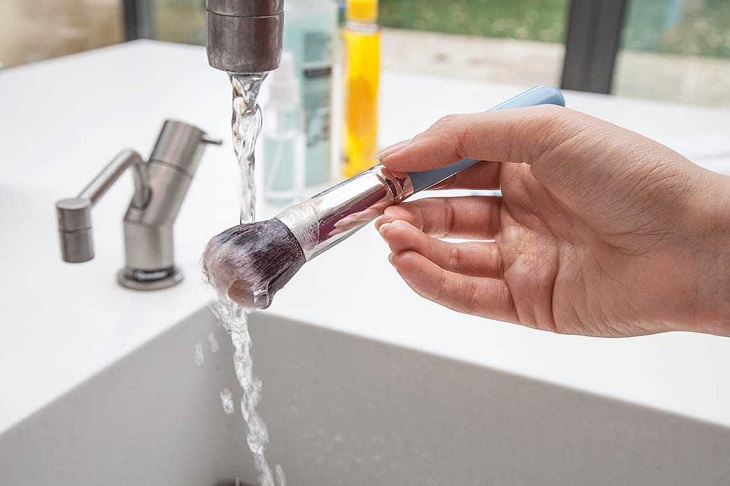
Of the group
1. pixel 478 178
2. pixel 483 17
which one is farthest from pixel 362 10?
pixel 483 17

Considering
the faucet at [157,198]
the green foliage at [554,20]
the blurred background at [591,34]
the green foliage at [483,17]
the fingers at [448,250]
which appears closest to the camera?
the fingers at [448,250]

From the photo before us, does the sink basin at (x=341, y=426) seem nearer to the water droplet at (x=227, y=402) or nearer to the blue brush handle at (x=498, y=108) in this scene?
the water droplet at (x=227, y=402)

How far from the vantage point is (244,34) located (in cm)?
38

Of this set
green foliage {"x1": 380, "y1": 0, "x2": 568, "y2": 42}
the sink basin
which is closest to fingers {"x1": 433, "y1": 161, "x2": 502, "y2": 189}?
the sink basin

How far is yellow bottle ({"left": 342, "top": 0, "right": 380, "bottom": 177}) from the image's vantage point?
2.52 ft

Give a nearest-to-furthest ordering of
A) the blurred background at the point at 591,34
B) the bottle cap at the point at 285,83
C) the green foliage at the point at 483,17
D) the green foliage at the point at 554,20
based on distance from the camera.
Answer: the bottle cap at the point at 285,83 → the blurred background at the point at 591,34 → the green foliage at the point at 554,20 → the green foliage at the point at 483,17

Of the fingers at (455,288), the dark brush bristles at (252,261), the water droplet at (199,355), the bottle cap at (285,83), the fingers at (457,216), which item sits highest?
the bottle cap at (285,83)

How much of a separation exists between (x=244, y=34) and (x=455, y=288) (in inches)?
8.8

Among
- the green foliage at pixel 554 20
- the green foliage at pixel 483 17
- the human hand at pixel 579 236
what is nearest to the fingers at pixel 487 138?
the human hand at pixel 579 236

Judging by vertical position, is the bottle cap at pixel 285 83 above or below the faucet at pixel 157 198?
above

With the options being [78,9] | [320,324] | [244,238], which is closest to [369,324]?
[320,324]

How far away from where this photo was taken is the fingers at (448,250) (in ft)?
1.59

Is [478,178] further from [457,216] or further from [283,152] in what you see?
[283,152]

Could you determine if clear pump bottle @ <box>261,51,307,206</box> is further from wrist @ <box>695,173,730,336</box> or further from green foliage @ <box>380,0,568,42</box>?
green foliage @ <box>380,0,568,42</box>
